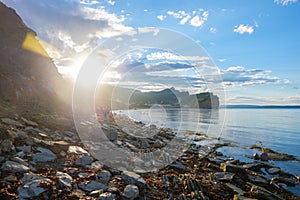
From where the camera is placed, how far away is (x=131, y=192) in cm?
703

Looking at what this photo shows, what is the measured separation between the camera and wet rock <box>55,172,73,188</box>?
22.3ft

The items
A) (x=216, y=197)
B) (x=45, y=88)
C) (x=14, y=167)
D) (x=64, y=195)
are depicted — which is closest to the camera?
(x=64, y=195)

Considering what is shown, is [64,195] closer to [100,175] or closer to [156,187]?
[100,175]

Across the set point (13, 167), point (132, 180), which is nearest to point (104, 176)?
point (132, 180)

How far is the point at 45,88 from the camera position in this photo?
950 inches

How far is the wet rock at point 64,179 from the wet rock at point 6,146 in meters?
2.22

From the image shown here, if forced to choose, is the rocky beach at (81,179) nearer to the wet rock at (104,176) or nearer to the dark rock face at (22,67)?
the wet rock at (104,176)

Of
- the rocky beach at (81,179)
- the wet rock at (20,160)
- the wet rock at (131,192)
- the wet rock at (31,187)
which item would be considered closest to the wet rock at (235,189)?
the rocky beach at (81,179)

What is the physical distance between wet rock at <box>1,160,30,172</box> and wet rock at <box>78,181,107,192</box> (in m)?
1.90

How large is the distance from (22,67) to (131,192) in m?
22.6

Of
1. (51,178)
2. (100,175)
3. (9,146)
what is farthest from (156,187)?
(9,146)

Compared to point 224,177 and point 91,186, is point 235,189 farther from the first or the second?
point 91,186

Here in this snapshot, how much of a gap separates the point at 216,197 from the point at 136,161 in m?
4.40

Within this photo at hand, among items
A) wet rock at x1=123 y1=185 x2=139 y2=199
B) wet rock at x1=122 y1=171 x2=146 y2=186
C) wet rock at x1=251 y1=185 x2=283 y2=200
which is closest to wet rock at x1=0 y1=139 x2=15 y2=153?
wet rock at x1=122 y1=171 x2=146 y2=186
